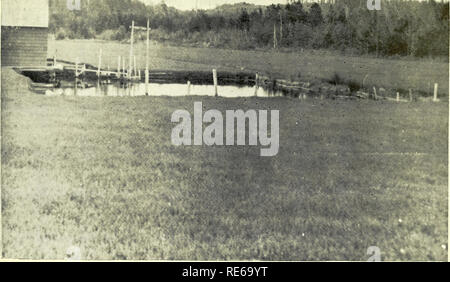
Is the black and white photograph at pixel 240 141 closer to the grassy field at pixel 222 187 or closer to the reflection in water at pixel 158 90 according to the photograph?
the grassy field at pixel 222 187

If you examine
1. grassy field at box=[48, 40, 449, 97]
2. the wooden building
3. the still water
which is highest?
the wooden building

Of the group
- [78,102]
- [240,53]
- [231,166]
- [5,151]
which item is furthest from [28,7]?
[231,166]

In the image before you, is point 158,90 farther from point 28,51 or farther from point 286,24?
point 286,24

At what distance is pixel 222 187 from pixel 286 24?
13.7ft

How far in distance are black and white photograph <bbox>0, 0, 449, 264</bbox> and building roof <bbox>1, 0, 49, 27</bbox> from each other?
0.06m

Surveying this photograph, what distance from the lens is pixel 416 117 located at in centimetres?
969

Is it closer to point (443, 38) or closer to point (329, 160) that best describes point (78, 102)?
point (329, 160)

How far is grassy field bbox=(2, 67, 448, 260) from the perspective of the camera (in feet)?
21.7

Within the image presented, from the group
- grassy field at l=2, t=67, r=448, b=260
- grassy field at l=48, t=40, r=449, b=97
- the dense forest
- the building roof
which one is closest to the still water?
grassy field at l=48, t=40, r=449, b=97

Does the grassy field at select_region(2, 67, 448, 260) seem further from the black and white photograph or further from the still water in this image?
the still water

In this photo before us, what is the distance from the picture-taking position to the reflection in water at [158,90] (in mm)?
11745

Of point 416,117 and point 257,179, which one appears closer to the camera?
point 257,179

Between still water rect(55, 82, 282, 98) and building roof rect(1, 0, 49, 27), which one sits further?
still water rect(55, 82, 282, 98)
